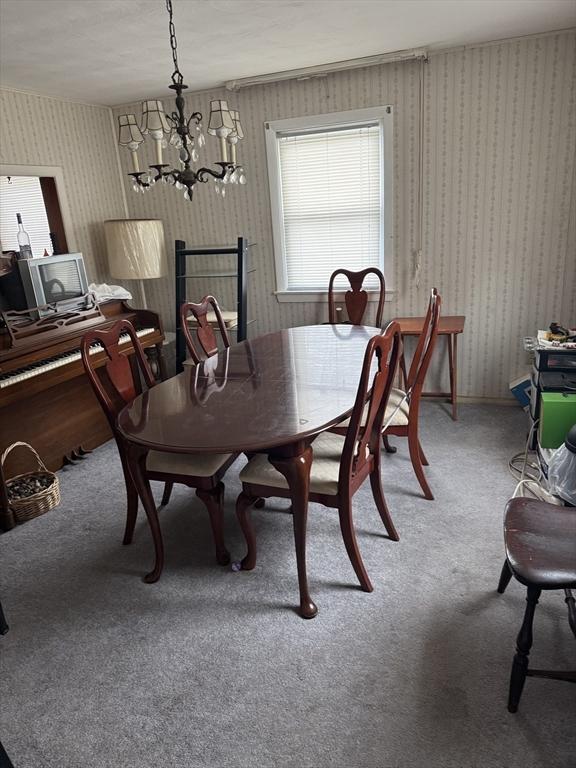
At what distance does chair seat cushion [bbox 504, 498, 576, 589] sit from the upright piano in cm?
236

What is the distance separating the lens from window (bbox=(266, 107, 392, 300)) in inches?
145

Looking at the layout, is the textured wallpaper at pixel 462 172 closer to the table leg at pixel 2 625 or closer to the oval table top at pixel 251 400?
the oval table top at pixel 251 400

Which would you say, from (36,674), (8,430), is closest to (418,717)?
(36,674)

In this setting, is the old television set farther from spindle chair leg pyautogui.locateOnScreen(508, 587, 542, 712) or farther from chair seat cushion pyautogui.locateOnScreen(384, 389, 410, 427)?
spindle chair leg pyautogui.locateOnScreen(508, 587, 542, 712)

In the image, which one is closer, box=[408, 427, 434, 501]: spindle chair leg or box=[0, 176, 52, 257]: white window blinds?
box=[408, 427, 434, 501]: spindle chair leg

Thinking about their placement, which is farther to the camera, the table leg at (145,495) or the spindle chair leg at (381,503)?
the spindle chair leg at (381,503)

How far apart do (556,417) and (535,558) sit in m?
1.51

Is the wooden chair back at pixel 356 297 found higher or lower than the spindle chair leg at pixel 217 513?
higher

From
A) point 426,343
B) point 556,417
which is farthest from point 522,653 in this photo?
point 556,417

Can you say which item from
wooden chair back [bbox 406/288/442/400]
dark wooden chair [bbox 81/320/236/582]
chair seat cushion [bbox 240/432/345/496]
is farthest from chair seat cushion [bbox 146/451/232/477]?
wooden chair back [bbox 406/288/442/400]

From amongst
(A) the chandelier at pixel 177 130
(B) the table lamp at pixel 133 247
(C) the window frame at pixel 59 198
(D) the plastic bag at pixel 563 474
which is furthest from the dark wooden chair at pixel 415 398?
(C) the window frame at pixel 59 198

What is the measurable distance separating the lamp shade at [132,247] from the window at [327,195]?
3.17 ft

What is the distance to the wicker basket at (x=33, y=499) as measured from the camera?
8.85 feet

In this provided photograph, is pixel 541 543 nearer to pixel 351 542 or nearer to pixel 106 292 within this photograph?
pixel 351 542
